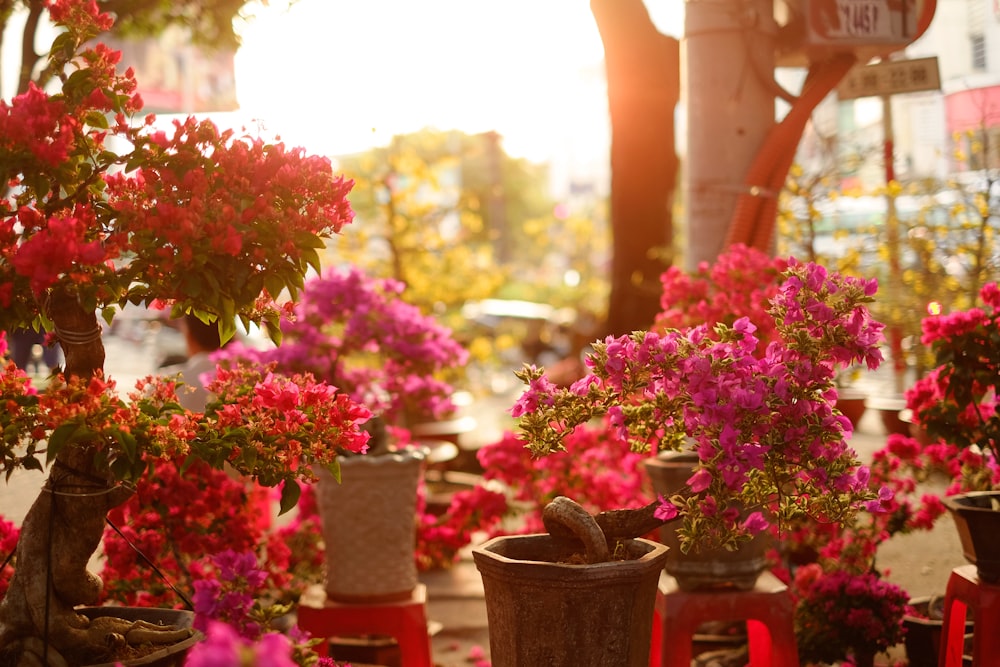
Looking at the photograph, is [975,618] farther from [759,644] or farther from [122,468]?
[122,468]

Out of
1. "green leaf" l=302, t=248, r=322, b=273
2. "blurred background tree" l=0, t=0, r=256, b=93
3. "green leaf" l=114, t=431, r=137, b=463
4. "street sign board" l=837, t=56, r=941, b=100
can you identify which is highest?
"blurred background tree" l=0, t=0, r=256, b=93

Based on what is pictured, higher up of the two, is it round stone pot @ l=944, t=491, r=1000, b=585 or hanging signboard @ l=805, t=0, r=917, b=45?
hanging signboard @ l=805, t=0, r=917, b=45

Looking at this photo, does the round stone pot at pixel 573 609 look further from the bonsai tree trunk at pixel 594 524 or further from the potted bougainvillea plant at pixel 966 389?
the potted bougainvillea plant at pixel 966 389

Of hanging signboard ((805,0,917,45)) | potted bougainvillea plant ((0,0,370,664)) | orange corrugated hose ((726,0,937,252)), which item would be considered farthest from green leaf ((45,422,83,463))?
hanging signboard ((805,0,917,45))

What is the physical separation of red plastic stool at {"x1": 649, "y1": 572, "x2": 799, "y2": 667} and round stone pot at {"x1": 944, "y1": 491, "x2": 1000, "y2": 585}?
595mm

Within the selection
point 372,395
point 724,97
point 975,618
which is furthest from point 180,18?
point 975,618

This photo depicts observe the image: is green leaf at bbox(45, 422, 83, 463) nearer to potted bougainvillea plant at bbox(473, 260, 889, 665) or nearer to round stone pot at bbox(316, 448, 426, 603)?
potted bougainvillea plant at bbox(473, 260, 889, 665)

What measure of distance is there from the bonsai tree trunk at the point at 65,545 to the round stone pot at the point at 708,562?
174 cm

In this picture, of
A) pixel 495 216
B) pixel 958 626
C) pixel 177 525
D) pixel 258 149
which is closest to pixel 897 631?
pixel 958 626

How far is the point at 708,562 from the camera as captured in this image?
12.8 feet

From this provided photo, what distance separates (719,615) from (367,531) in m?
1.44

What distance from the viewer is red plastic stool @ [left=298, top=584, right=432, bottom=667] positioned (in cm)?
442

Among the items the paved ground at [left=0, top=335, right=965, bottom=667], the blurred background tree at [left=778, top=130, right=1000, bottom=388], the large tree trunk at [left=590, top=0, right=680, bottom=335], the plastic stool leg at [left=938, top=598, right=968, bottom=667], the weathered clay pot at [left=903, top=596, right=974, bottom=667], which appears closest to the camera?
the plastic stool leg at [left=938, top=598, right=968, bottom=667]

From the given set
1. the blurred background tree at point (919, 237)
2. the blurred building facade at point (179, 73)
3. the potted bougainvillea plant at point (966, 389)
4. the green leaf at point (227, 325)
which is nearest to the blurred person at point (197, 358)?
the blurred building facade at point (179, 73)
